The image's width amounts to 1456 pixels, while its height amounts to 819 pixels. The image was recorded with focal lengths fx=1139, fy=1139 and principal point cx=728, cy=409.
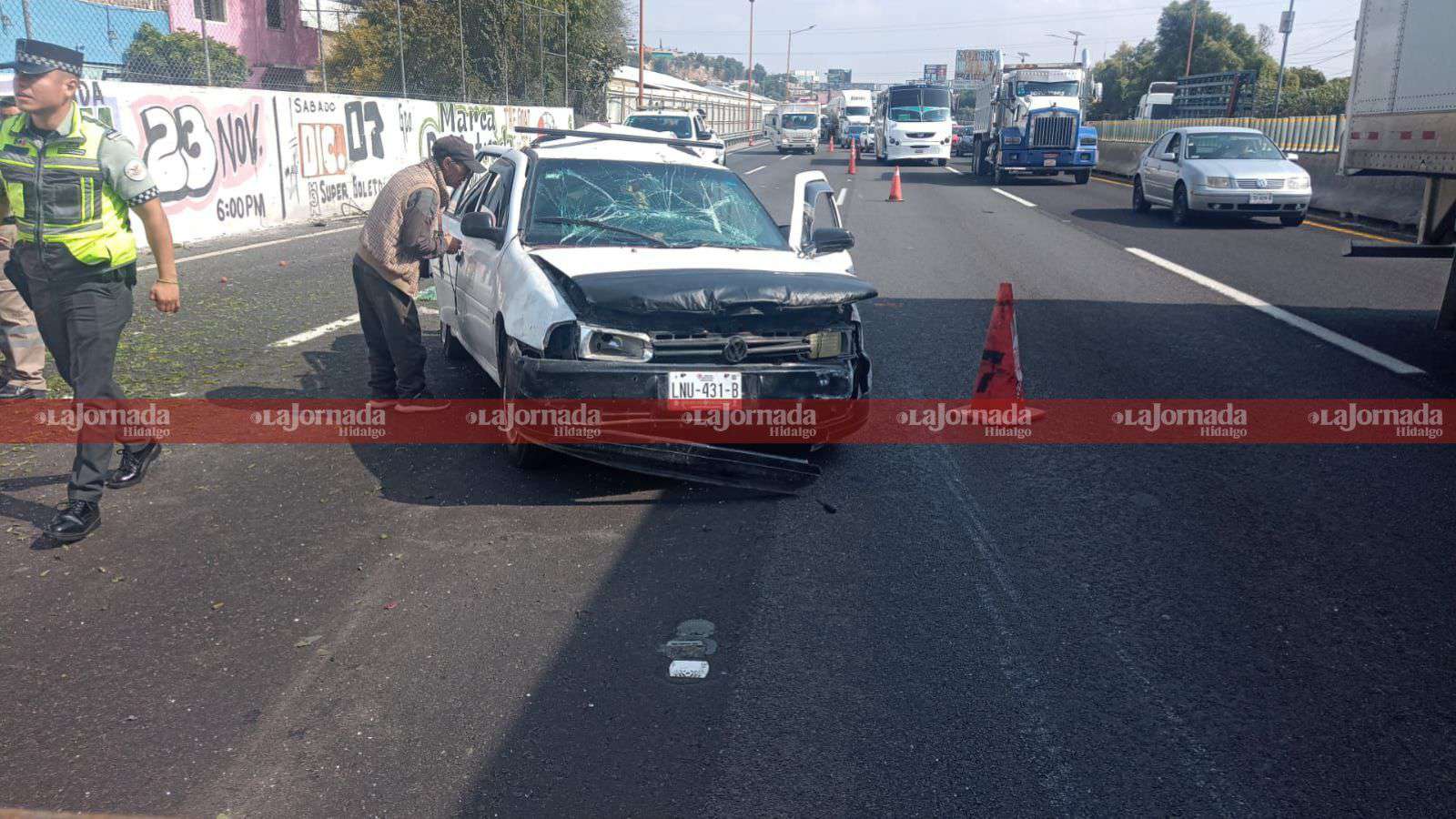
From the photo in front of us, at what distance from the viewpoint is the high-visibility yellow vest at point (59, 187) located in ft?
16.0

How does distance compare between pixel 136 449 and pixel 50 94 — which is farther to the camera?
pixel 136 449

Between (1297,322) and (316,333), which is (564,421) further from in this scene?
(1297,322)

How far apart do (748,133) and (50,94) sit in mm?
70290

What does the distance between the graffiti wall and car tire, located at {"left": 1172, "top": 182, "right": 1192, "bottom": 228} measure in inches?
427

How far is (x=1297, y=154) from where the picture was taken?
22750 millimetres

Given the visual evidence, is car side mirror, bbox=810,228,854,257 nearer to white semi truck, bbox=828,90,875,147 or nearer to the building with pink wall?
the building with pink wall

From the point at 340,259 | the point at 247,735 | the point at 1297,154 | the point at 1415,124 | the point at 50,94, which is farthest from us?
the point at 1297,154

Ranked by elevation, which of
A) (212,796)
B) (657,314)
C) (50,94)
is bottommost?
(212,796)

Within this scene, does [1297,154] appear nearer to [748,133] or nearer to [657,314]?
[657,314]

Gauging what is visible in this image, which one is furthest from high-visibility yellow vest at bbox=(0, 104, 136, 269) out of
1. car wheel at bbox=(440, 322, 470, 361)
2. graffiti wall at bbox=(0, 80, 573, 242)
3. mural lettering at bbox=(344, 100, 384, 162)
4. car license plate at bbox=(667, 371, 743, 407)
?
mural lettering at bbox=(344, 100, 384, 162)

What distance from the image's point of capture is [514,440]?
589 centimetres

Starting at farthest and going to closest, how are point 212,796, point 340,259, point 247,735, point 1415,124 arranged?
point 340,259, point 1415,124, point 247,735, point 212,796

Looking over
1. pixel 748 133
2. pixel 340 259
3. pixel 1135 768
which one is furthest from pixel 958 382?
pixel 748 133

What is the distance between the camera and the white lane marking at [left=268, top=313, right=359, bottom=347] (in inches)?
355
